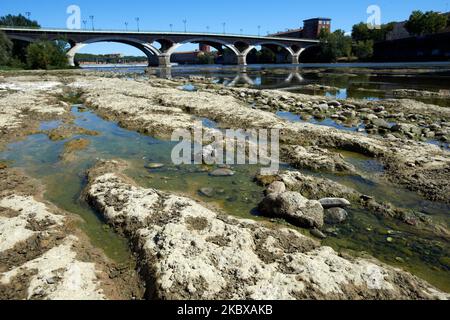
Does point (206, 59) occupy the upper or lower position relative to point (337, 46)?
upper

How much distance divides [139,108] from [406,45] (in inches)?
4805

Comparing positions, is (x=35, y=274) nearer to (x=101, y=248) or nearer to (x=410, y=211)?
(x=101, y=248)

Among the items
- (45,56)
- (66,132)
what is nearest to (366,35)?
(45,56)

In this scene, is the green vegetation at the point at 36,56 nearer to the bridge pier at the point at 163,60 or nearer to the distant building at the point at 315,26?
the bridge pier at the point at 163,60

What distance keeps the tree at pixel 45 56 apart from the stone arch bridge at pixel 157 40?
1455 centimetres

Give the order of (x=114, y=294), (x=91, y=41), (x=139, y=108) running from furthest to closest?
(x=91, y=41)
(x=139, y=108)
(x=114, y=294)

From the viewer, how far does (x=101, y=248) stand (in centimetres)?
571

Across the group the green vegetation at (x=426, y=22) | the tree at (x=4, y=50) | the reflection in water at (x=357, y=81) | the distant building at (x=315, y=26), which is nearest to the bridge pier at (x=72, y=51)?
the tree at (x=4, y=50)

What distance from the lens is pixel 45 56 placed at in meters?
69.4

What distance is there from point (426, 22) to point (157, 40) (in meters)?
103

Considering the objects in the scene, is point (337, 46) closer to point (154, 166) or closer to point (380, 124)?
point (380, 124)

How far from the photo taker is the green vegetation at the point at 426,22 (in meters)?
109

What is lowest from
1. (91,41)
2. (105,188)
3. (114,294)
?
(114,294)

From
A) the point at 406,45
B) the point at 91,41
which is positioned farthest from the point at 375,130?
the point at 406,45
